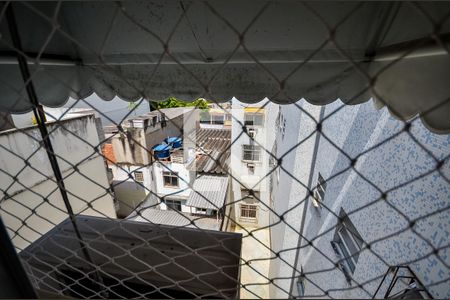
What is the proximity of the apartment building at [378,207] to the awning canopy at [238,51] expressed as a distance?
145 millimetres

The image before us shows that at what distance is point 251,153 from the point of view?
6.79 meters

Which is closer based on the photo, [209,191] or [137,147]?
[137,147]

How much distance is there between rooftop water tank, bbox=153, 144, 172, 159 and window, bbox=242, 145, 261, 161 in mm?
2264

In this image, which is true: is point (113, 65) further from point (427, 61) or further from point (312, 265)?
point (312, 265)

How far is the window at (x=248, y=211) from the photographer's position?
7.52 metres

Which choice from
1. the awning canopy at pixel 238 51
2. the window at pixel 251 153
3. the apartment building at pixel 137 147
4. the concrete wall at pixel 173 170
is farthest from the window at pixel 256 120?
the awning canopy at pixel 238 51

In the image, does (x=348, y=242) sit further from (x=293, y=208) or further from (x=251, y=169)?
(x=251, y=169)

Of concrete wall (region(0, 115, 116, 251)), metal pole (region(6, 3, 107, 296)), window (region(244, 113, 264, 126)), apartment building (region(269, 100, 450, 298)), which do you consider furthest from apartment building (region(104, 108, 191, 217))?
metal pole (region(6, 3, 107, 296))

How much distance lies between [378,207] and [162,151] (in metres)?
5.55

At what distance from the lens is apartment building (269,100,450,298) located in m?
0.65

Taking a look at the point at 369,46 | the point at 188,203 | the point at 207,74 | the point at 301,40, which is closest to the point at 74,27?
the point at 207,74

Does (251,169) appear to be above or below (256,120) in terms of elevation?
below

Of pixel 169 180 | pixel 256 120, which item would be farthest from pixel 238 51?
pixel 169 180

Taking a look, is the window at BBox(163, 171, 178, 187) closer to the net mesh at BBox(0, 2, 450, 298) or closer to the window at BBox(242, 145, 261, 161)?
the window at BBox(242, 145, 261, 161)
